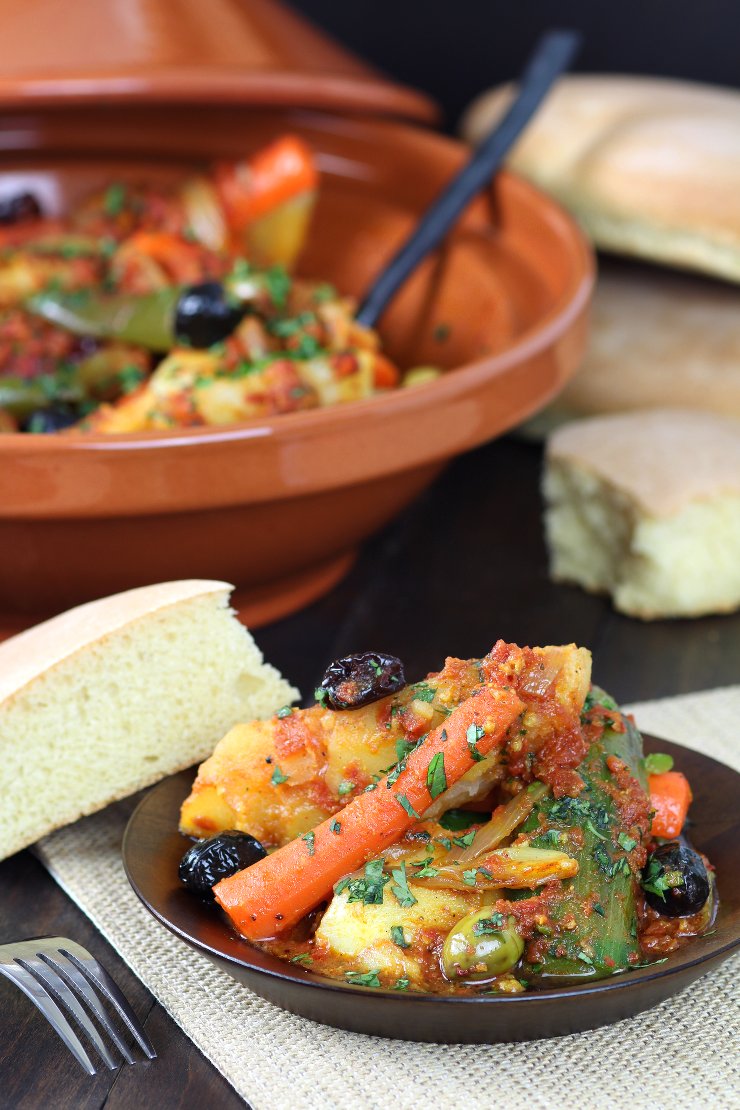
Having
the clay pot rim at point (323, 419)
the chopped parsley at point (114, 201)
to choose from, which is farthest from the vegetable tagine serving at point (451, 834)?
the chopped parsley at point (114, 201)

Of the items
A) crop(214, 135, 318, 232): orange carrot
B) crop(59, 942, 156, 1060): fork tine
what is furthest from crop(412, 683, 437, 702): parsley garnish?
crop(214, 135, 318, 232): orange carrot

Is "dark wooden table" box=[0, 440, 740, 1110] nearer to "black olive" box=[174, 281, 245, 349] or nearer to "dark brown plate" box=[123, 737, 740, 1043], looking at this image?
"dark brown plate" box=[123, 737, 740, 1043]

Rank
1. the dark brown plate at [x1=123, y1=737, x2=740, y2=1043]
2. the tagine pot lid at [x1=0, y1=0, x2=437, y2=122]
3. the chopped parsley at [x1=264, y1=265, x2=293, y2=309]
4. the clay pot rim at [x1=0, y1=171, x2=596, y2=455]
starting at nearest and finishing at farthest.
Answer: the dark brown plate at [x1=123, y1=737, x2=740, y2=1043] < the clay pot rim at [x1=0, y1=171, x2=596, y2=455] < the chopped parsley at [x1=264, y1=265, x2=293, y2=309] < the tagine pot lid at [x1=0, y1=0, x2=437, y2=122]

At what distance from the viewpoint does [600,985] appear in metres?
1.27

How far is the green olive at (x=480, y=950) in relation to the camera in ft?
4.31

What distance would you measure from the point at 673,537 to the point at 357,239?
1134mm

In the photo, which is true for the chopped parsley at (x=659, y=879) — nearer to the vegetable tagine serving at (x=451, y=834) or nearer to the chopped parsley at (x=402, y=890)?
the vegetable tagine serving at (x=451, y=834)

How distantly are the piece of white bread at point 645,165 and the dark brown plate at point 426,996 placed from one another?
5.53 feet

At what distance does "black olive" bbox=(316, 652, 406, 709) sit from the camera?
4.87 feet

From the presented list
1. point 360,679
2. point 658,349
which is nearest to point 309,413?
point 360,679

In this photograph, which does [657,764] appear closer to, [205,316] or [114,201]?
[205,316]

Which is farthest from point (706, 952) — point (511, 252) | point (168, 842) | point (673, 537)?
point (511, 252)

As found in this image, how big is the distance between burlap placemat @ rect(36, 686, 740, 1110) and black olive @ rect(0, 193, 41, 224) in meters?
1.92

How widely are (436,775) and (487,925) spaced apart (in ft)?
0.52
